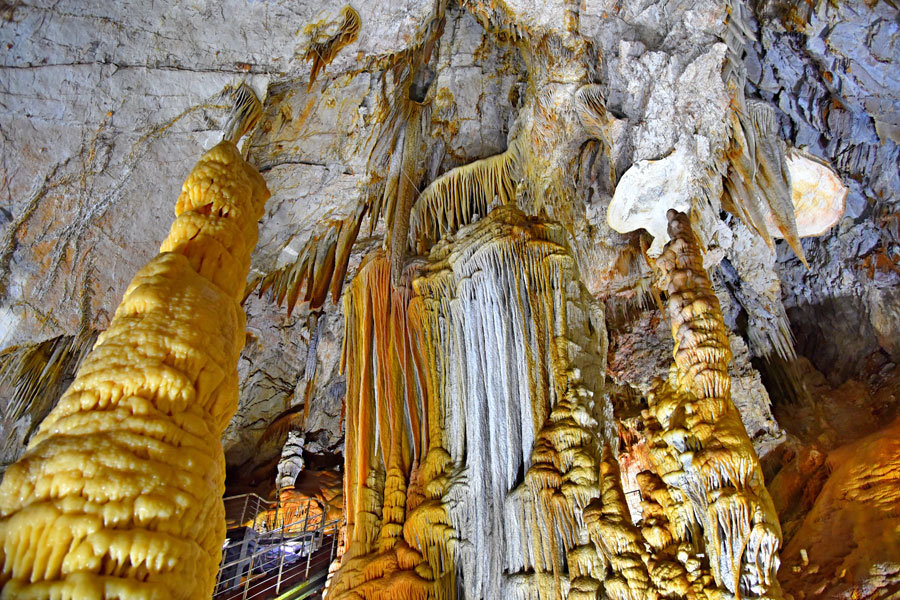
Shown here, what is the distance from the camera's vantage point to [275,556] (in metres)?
6.64

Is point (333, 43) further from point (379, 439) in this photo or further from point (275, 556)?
point (275, 556)

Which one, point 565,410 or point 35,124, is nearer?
point 35,124

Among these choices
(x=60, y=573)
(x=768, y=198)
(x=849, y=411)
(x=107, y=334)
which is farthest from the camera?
(x=849, y=411)

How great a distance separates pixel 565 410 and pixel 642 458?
2.60 metres

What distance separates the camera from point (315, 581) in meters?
6.07

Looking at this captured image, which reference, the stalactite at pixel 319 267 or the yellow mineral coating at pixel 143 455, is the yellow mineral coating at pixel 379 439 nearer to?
the stalactite at pixel 319 267

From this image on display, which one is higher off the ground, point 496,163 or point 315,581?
point 496,163

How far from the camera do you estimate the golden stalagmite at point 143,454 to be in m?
1.73

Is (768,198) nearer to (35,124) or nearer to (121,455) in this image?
(121,455)

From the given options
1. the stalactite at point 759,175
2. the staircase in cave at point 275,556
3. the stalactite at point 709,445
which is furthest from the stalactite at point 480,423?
the stalactite at point 759,175

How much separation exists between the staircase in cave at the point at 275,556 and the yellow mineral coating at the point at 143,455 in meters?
3.29

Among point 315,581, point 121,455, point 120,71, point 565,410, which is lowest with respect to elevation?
point 121,455

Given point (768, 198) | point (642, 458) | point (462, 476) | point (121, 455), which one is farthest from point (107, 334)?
point (642, 458)

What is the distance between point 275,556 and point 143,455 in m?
5.30
